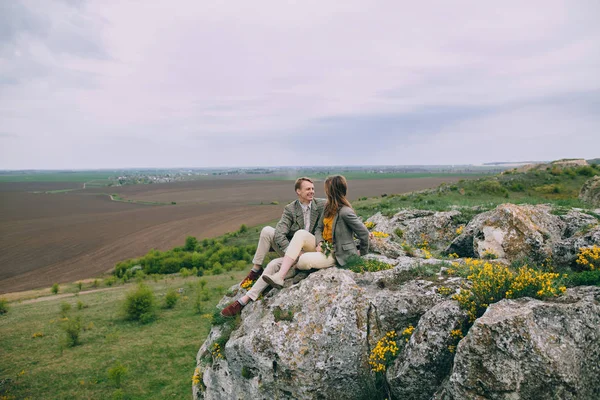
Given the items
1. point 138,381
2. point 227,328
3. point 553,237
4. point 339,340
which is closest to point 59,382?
point 138,381

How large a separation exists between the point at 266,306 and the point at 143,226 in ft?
253

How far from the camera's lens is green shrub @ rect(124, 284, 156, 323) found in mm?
26297

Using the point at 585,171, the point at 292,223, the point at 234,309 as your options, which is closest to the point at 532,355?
the point at 292,223

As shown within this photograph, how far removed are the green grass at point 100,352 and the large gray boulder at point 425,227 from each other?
1342 centimetres

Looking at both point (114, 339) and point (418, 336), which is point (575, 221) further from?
point (114, 339)

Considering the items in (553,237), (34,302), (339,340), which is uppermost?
(553,237)

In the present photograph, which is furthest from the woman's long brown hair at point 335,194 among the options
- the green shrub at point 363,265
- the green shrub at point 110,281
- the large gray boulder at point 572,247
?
the green shrub at point 110,281

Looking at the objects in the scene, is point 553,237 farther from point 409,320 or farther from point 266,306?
point 266,306

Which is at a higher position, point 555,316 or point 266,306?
point 555,316

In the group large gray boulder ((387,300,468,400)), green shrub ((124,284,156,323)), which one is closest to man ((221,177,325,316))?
large gray boulder ((387,300,468,400))

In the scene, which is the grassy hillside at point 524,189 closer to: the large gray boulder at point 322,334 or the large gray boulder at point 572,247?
the large gray boulder at point 572,247

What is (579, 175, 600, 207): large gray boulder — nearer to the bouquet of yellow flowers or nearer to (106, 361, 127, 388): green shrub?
the bouquet of yellow flowers

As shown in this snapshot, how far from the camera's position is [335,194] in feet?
29.9

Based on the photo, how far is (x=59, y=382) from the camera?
18.0 meters
